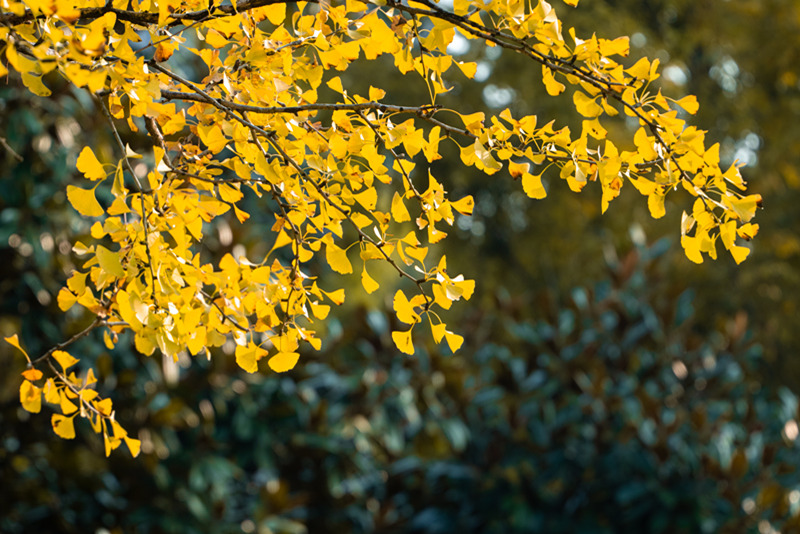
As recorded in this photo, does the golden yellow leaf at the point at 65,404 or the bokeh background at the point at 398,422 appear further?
the bokeh background at the point at 398,422

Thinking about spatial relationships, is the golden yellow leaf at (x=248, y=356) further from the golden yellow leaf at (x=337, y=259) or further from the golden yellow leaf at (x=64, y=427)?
the golden yellow leaf at (x=64, y=427)

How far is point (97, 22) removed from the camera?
85cm

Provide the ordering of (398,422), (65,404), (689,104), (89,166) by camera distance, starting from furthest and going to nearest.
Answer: (398,422) → (65,404) → (689,104) → (89,166)

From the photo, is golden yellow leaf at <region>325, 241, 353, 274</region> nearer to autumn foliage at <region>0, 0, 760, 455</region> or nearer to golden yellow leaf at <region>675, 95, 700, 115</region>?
autumn foliage at <region>0, 0, 760, 455</region>

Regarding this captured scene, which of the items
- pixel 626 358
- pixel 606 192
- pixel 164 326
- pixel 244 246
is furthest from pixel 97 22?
pixel 626 358

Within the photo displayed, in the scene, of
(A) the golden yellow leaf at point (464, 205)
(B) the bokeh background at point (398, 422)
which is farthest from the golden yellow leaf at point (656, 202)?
(B) the bokeh background at point (398, 422)

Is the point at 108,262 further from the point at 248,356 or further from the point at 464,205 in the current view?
the point at 464,205

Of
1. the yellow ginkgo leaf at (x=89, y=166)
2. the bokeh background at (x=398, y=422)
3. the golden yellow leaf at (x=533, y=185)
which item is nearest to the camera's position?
the yellow ginkgo leaf at (x=89, y=166)

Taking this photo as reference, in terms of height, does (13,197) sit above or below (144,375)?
above

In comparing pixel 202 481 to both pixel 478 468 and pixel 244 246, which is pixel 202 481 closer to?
pixel 244 246

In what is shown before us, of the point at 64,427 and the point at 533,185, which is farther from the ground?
the point at 533,185

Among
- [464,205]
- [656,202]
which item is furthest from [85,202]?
[656,202]

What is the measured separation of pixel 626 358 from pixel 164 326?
10.2 feet

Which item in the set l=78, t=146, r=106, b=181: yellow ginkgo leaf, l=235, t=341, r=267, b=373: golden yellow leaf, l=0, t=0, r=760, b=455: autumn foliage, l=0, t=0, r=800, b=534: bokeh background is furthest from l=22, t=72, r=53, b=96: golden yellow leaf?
l=0, t=0, r=800, b=534: bokeh background
